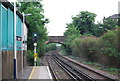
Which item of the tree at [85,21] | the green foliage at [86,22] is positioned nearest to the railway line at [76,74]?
the green foliage at [86,22]

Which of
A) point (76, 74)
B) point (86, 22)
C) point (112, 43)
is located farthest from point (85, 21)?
point (76, 74)

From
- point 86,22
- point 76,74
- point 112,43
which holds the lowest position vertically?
point 76,74

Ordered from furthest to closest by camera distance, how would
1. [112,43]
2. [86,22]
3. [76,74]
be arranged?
1. [86,22]
2. [112,43]
3. [76,74]

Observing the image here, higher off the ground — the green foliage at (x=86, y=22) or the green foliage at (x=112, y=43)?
the green foliage at (x=86, y=22)

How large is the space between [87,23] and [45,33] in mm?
35363

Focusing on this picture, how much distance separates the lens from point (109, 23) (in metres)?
52.6

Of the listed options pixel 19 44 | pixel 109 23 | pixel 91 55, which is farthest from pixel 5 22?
pixel 109 23

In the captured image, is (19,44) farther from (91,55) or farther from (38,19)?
(91,55)

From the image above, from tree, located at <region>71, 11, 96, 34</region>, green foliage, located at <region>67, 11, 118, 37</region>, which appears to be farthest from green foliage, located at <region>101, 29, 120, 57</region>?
tree, located at <region>71, 11, 96, 34</region>

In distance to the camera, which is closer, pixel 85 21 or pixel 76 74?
pixel 76 74

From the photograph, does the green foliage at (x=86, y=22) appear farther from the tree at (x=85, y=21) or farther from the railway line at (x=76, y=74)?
the railway line at (x=76, y=74)

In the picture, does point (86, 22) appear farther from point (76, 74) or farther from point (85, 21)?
point (76, 74)

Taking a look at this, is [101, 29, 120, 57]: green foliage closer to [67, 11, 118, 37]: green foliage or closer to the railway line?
the railway line

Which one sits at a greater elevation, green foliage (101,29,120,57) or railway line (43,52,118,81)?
green foliage (101,29,120,57)
